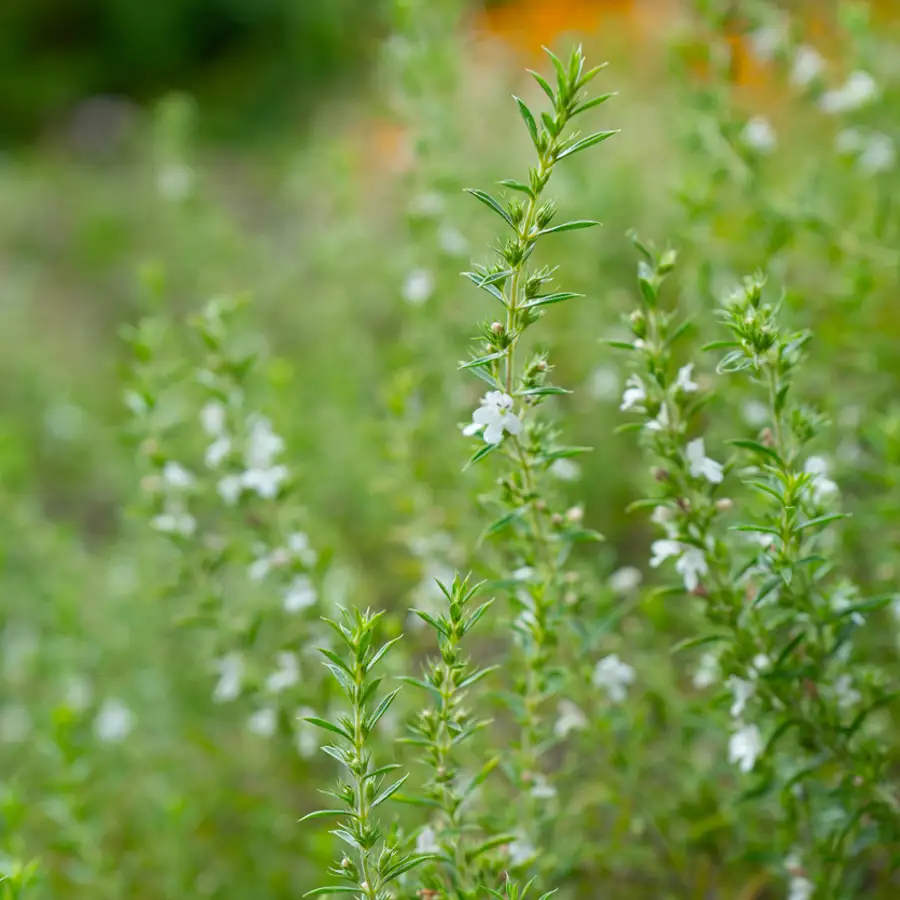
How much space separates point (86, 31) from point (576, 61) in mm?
9397

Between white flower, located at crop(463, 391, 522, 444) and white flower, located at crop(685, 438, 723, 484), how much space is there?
13.3 inches

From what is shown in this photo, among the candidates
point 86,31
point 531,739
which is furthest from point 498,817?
point 86,31

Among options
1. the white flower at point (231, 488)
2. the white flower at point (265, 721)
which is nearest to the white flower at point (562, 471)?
the white flower at point (231, 488)

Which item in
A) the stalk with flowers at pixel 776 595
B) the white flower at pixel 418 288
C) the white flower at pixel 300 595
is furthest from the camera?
the white flower at pixel 418 288

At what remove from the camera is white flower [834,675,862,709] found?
1805 millimetres

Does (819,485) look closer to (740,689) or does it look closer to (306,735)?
(740,689)

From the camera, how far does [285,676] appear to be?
2182 millimetres

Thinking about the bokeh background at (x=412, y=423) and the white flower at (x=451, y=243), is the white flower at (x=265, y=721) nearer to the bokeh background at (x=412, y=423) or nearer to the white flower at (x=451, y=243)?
the bokeh background at (x=412, y=423)

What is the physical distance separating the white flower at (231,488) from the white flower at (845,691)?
131 centimetres

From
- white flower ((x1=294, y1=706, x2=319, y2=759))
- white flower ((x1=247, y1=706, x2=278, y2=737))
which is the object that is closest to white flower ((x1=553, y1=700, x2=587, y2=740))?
A: white flower ((x1=294, y1=706, x2=319, y2=759))

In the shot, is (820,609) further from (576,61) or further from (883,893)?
(576,61)

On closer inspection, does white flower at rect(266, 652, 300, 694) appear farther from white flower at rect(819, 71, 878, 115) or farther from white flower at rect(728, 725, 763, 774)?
white flower at rect(819, 71, 878, 115)

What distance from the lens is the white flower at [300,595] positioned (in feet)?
6.97

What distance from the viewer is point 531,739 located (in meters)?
1.88
